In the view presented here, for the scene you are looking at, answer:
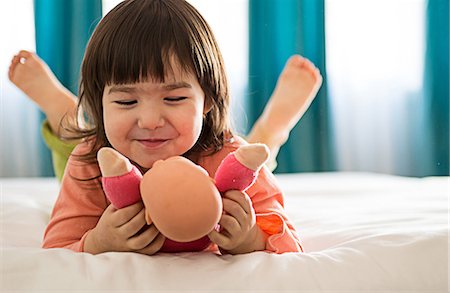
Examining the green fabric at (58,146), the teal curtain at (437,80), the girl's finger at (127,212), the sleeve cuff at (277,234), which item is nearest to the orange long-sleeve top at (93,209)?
the sleeve cuff at (277,234)

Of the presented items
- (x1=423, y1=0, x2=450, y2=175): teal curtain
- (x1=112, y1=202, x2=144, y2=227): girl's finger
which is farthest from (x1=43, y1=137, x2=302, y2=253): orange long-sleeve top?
(x1=423, y1=0, x2=450, y2=175): teal curtain

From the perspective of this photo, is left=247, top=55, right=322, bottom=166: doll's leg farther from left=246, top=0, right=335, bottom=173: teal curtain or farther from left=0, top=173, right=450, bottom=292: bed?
left=246, top=0, right=335, bottom=173: teal curtain

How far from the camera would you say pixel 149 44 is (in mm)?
918

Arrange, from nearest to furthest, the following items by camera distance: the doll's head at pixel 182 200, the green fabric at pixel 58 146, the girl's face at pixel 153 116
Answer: the doll's head at pixel 182 200 → the girl's face at pixel 153 116 → the green fabric at pixel 58 146

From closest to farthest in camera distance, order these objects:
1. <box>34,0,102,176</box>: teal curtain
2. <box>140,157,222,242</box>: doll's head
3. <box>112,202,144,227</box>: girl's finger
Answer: <box>140,157,222,242</box>: doll's head < <box>112,202,144,227</box>: girl's finger < <box>34,0,102,176</box>: teal curtain

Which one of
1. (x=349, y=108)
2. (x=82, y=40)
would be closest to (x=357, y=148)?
(x=349, y=108)

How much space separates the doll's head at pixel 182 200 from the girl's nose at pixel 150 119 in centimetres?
17

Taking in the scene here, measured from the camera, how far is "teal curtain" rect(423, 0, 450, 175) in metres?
2.73

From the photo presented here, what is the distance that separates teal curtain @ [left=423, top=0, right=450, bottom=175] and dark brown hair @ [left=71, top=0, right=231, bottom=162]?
1889mm

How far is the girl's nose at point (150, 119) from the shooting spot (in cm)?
89

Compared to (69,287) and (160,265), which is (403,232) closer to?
(160,265)

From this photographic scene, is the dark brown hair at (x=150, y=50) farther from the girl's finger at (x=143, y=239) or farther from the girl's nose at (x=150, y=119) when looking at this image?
the girl's finger at (x=143, y=239)

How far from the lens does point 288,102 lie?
171 cm

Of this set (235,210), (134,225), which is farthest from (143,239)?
(235,210)
